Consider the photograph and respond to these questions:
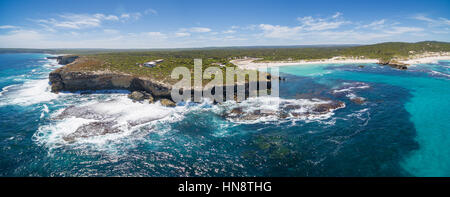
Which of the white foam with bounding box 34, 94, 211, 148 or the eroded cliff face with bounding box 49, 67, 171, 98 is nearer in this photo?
the white foam with bounding box 34, 94, 211, 148

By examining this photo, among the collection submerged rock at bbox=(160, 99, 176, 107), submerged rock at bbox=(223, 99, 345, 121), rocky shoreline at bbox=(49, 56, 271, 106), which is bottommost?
→ submerged rock at bbox=(223, 99, 345, 121)

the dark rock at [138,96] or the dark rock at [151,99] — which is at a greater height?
the dark rock at [138,96]

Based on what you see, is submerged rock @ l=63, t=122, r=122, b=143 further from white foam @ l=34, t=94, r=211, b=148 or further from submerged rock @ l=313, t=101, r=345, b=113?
submerged rock @ l=313, t=101, r=345, b=113

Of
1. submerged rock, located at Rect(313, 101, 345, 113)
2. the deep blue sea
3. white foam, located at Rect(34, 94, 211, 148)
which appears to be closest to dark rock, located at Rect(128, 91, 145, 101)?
white foam, located at Rect(34, 94, 211, 148)

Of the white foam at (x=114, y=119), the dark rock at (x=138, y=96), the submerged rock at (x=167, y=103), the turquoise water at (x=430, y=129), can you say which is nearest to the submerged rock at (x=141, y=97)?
the dark rock at (x=138, y=96)

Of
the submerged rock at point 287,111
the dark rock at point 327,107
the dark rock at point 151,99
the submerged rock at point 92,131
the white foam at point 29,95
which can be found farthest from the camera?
Answer: the white foam at point 29,95

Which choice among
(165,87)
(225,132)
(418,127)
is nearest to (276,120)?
(225,132)

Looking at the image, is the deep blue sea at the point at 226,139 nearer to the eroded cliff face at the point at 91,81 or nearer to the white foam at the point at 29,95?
the white foam at the point at 29,95

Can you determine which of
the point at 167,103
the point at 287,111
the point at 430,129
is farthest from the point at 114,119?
the point at 430,129
